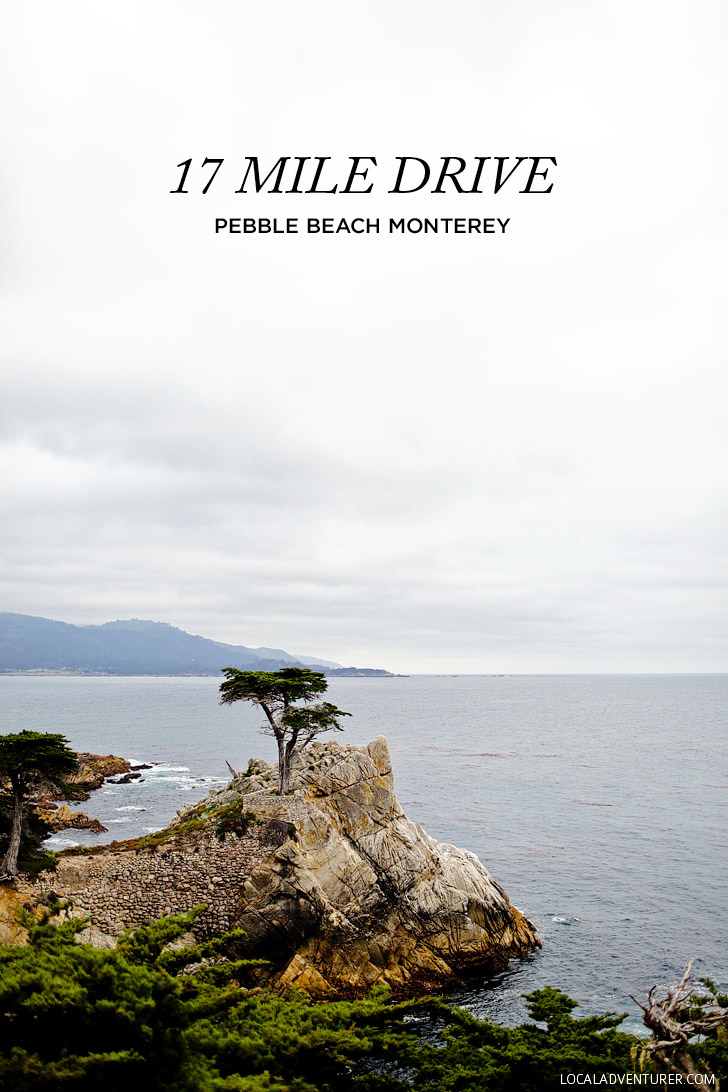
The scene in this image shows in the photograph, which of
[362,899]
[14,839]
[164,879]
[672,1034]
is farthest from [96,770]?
[672,1034]

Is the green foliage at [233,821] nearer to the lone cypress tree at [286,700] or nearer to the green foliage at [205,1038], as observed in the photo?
the lone cypress tree at [286,700]

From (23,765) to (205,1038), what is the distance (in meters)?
19.7

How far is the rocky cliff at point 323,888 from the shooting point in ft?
86.0

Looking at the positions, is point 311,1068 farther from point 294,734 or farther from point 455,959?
point 294,734

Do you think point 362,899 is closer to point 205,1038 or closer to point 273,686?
point 273,686

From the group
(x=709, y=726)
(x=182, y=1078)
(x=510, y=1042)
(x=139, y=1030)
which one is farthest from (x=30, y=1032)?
(x=709, y=726)

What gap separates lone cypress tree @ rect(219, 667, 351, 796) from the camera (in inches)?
1438

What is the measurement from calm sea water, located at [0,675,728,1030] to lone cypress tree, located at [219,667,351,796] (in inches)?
579

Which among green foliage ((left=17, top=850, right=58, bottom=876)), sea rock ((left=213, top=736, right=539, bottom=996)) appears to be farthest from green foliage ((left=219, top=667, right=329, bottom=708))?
green foliage ((left=17, top=850, right=58, bottom=876))

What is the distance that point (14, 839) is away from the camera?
27172mm

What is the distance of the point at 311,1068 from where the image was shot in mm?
12156

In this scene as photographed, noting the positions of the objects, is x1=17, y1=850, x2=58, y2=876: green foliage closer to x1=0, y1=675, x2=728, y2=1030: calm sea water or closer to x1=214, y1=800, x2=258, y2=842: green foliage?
x1=214, y1=800, x2=258, y2=842: green foliage

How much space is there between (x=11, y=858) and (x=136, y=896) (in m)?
5.49

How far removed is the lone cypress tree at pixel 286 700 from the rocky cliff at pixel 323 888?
2.23 meters
